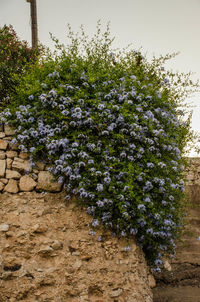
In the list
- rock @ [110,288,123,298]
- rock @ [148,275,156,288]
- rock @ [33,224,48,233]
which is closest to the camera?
rock @ [110,288,123,298]

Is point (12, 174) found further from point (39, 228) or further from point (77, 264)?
point (77, 264)

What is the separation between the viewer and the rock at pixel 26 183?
366 cm

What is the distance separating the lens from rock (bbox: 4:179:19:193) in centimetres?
362

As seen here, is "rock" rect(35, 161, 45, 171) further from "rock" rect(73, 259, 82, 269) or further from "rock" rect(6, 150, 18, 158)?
"rock" rect(73, 259, 82, 269)

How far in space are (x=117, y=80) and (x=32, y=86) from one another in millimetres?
1247

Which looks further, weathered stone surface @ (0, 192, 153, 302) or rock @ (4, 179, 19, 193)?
rock @ (4, 179, 19, 193)

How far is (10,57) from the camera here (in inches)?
223

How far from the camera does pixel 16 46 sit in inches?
236

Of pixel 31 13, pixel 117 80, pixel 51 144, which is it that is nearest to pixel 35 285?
pixel 51 144

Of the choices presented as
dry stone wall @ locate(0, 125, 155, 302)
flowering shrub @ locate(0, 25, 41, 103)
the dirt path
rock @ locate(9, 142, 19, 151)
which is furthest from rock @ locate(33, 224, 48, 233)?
flowering shrub @ locate(0, 25, 41, 103)

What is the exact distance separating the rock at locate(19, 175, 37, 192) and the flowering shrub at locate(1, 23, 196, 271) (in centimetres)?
32

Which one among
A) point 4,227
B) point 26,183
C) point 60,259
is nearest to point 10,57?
A: point 26,183

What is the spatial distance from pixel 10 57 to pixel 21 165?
288 centimetres

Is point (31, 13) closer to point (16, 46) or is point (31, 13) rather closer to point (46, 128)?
point (16, 46)
